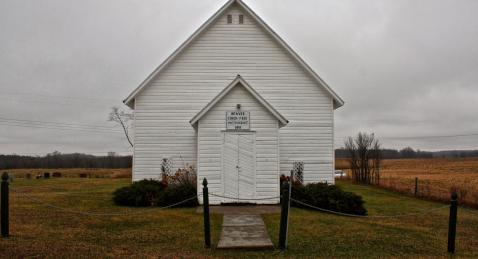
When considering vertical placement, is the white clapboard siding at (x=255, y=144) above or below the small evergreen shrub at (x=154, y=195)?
above

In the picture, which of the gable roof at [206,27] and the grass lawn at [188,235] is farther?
the gable roof at [206,27]

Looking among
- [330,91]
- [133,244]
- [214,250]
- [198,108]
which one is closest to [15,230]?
[133,244]

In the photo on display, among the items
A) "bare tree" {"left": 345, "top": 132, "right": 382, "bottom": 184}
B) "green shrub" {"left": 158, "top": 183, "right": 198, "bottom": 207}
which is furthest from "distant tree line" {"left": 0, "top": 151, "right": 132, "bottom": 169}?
"green shrub" {"left": 158, "top": 183, "right": 198, "bottom": 207}

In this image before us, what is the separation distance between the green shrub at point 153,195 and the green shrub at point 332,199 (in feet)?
13.2

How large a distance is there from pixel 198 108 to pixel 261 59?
3.72 meters

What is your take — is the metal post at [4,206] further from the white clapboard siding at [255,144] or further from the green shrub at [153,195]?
the white clapboard siding at [255,144]

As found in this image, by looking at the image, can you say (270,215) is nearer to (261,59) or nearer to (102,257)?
(102,257)

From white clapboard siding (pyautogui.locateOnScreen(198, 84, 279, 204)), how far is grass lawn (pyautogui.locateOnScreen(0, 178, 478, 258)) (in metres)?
1.73

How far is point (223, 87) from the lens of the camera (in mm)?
20016

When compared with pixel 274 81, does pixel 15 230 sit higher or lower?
lower

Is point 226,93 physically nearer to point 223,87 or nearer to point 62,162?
point 223,87

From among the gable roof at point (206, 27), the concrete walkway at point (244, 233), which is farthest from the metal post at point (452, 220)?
the gable roof at point (206, 27)

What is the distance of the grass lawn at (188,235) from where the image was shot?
29.9 feet

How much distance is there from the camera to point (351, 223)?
13.1m
